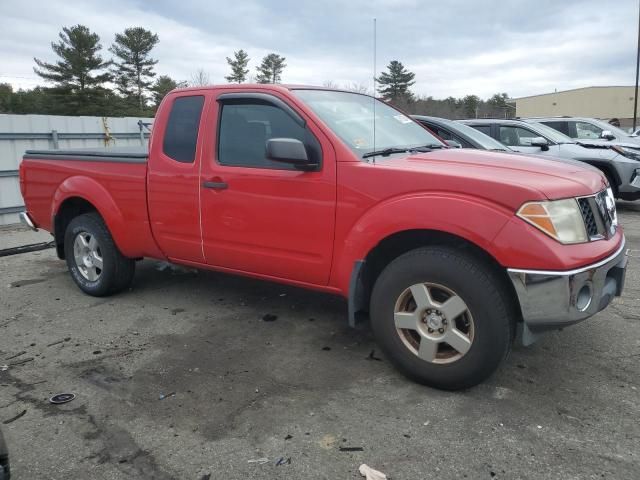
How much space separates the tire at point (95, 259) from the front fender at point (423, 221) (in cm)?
239

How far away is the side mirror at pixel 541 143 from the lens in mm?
8953

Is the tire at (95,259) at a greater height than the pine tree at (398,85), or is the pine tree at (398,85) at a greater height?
the pine tree at (398,85)

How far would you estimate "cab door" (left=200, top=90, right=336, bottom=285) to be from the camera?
3.54m

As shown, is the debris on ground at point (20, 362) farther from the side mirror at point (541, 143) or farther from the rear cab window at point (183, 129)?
the side mirror at point (541, 143)

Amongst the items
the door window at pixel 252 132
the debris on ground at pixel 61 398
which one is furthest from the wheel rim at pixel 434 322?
the debris on ground at pixel 61 398

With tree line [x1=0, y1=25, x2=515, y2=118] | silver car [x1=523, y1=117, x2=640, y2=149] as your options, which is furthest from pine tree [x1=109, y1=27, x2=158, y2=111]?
silver car [x1=523, y1=117, x2=640, y2=149]

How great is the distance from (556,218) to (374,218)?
39.4 inches

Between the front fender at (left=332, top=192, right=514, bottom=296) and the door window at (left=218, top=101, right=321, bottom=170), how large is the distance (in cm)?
70

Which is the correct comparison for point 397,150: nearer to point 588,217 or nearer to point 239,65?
point 588,217

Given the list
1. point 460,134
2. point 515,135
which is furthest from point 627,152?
point 460,134

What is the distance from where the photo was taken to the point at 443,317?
307cm

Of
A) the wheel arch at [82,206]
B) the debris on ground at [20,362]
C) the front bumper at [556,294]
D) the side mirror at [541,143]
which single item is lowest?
the debris on ground at [20,362]

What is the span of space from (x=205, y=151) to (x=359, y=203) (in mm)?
1409

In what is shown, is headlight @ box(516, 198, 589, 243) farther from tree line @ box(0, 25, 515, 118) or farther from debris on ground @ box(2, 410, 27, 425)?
tree line @ box(0, 25, 515, 118)
